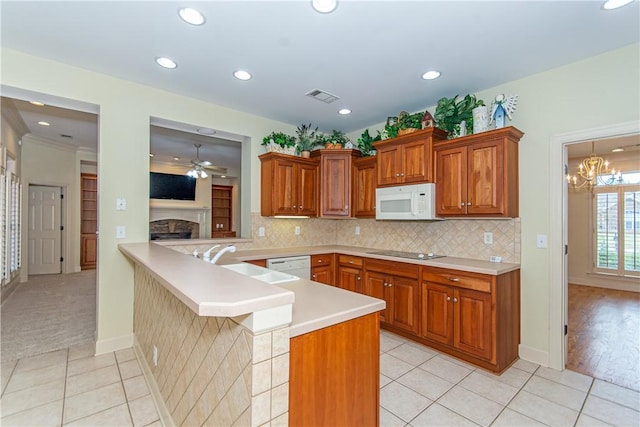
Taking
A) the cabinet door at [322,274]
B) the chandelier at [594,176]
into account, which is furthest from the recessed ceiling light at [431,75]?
the chandelier at [594,176]

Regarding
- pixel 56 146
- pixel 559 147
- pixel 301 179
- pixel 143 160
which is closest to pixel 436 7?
pixel 559 147

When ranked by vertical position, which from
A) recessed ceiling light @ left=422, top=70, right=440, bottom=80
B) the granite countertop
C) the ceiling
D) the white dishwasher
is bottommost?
the white dishwasher

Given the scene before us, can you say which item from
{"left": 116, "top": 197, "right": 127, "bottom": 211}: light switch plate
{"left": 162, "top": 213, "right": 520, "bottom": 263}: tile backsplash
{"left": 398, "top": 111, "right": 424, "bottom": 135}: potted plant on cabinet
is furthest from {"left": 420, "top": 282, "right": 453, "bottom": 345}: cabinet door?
{"left": 116, "top": 197, "right": 127, "bottom": 211}: light switch plate

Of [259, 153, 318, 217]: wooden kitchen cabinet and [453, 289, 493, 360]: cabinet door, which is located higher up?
[259, 153, 318, 217]: wooden kitchen cabinet

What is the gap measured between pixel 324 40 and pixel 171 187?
257 inches

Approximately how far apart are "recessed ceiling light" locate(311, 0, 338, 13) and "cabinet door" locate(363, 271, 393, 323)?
258 cm

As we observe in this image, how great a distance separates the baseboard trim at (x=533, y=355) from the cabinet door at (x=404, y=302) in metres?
0.96

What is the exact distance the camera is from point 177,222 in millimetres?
8039

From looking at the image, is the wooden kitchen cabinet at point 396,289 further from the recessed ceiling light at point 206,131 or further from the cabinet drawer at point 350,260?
the recessed ceiling light at point 206,131

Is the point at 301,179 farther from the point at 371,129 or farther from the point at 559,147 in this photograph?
the point at 559,147

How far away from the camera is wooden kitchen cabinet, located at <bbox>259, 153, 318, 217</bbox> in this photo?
3879 mm

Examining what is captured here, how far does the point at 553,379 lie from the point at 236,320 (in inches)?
109

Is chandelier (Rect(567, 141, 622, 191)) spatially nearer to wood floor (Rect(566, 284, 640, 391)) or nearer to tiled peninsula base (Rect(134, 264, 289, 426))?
wood floor (Rect(566, 284, 640, 391))

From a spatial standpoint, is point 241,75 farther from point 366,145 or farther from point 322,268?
point 322,268
